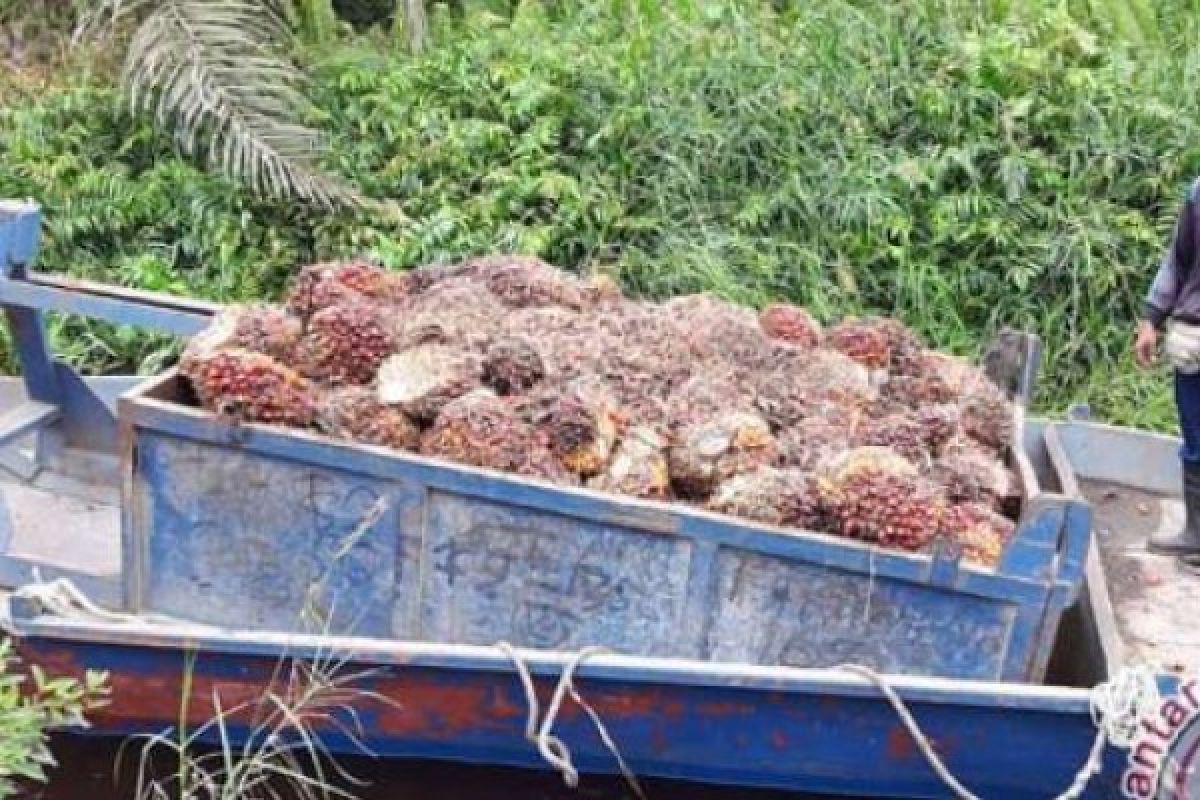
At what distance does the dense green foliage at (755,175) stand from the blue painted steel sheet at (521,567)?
303 cm

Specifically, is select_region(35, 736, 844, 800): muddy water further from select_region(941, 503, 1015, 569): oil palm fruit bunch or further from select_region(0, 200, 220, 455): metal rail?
select_region(0, 200, 220, 455): metal rail

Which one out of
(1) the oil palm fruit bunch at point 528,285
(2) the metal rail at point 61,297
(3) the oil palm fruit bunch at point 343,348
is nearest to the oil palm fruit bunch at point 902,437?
(1) the oil palm fruit bunch at point 528,285

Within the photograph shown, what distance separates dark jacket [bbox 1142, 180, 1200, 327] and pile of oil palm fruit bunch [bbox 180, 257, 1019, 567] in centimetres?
70

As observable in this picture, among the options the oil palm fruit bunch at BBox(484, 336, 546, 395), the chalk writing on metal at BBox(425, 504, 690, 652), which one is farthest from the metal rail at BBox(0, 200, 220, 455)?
the chalk writing on metal at BBox(425, 504, 690, 652)

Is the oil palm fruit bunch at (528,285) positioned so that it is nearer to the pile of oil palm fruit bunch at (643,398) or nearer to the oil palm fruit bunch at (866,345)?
the pile of oil palm fruit bunch at (643,398)

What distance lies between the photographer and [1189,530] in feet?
16.6

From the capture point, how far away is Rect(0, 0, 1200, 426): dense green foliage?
24.3ft

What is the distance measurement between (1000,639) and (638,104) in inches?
180

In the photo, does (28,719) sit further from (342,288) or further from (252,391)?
(342,288)

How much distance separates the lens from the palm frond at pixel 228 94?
7676 millimetres

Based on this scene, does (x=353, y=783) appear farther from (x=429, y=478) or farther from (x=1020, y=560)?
(x=1020, y=560)

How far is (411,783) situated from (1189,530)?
243cm

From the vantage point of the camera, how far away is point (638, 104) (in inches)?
314

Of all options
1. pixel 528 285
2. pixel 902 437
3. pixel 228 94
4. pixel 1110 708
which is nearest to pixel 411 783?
pixel 528 285
